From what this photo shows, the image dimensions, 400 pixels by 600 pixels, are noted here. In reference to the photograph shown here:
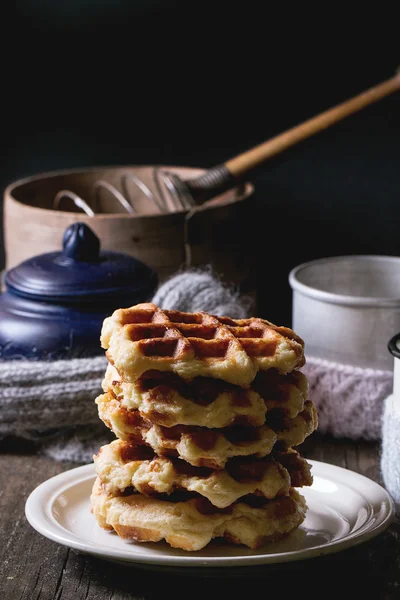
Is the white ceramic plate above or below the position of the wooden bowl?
below

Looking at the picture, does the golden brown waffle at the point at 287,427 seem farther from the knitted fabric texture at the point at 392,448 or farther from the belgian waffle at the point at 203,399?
the knitted fabric texture at the point at 392,448

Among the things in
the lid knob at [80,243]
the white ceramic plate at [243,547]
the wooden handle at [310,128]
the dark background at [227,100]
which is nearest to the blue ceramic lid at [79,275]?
the lid knob at [80,243]

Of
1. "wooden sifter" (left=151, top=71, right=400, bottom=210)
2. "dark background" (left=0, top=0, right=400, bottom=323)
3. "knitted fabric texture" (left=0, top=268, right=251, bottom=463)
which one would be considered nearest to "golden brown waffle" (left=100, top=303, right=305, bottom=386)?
"knitted fabric texture" (left=0, top=268, right=251, bottom=463)

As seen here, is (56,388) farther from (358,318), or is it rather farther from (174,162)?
(174,162)

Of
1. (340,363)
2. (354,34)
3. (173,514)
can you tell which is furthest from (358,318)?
(354,34)

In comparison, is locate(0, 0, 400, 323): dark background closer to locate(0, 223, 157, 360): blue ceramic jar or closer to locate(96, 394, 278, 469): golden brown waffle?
locate(0, 223, 157, 360): blue ceramic jar

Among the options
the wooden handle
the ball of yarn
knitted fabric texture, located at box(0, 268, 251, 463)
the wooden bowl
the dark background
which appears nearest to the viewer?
knitted fabric texture, located at box(0, 268, 251, 463)
